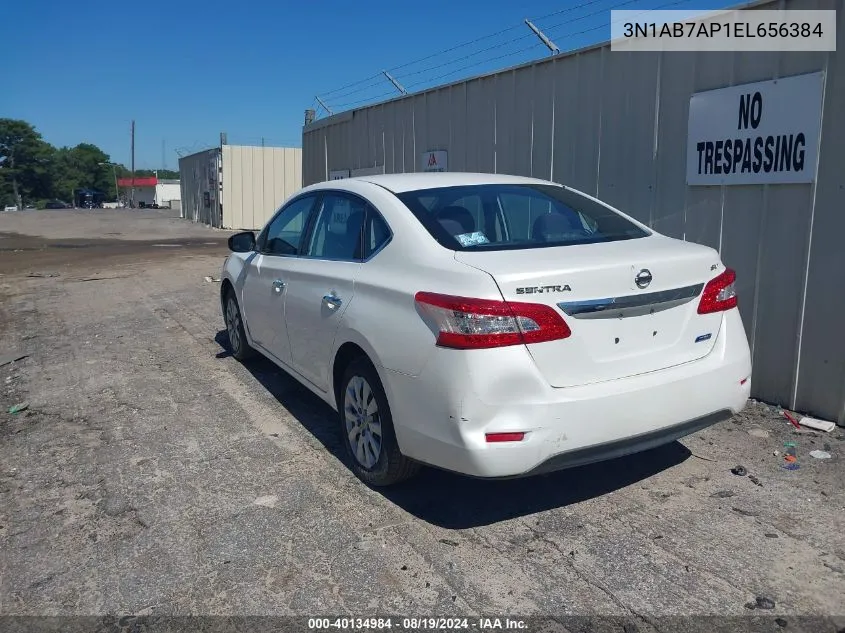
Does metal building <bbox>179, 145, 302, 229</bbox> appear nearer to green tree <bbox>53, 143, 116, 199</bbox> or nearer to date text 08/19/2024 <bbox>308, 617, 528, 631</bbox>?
date text 08/19/2024 <bbox>308, 617, 528, 631</bbox>

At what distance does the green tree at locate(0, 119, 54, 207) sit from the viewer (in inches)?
4003

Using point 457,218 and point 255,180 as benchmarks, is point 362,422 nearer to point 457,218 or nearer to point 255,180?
point 457,218

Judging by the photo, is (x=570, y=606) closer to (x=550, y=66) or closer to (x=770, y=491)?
(x=770, y=491)

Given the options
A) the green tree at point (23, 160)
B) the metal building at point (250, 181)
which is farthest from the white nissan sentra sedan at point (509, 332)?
the green tree at point (23, 160)

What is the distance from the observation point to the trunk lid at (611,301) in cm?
324

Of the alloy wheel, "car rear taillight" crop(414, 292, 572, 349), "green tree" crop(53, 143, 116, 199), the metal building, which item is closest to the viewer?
"car rear taillight" crop(414, 292, 572, 349)

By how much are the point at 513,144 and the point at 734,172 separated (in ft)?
9.61

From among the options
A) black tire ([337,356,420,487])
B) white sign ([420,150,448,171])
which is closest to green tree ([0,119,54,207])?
white sign ([420,150,448,171])

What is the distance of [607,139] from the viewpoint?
257 inches

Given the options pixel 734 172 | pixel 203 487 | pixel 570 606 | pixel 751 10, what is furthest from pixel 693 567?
pixel 751 10

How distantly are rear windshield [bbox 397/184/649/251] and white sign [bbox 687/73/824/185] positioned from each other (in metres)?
1.51

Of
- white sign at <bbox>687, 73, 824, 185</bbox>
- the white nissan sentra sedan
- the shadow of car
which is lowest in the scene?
the shadow of car

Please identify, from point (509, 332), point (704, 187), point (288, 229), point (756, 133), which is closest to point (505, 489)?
point (509, 332)

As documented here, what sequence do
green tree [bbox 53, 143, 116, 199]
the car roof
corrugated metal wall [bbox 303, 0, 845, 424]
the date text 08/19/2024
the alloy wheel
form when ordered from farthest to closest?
green tree [bbox 53, 143, 116, 199]
corrugated metal wall [bbox 303, 0, 845, 424]
the car roof
the alloy wheel
the date text 08/19/2024
